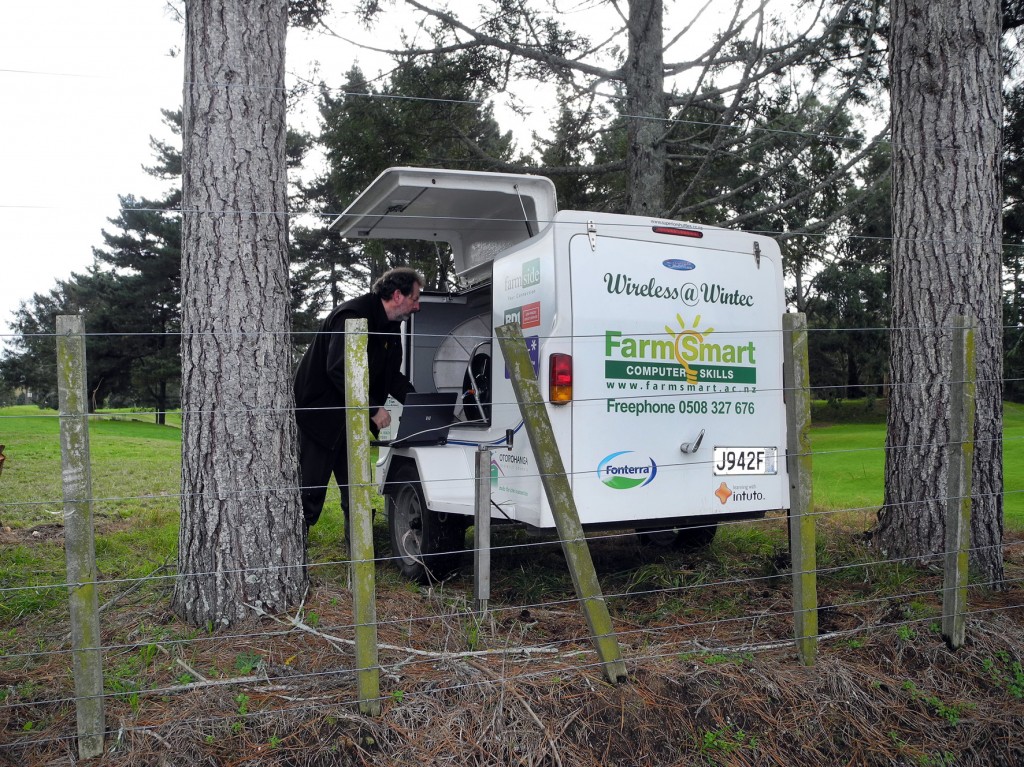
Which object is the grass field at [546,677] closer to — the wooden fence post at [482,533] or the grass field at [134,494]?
the wooden fence post at [482,533]

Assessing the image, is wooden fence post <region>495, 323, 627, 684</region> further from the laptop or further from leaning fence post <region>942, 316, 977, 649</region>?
the laptop

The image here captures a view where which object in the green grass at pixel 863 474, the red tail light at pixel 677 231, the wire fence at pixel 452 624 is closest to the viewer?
the wire fence at pixel 452 624

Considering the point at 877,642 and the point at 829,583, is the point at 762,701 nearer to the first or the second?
the point at 877,642

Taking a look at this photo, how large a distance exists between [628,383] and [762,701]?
1770 millimetres

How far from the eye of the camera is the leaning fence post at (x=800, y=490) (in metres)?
3.53

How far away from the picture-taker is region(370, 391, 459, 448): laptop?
5434 millimetres

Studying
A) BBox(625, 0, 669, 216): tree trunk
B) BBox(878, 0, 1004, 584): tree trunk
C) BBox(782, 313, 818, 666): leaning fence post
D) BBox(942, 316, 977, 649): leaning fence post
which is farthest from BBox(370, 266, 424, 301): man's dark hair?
BBox(625, 0, 669, 216): tree trunk

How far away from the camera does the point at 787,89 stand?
28.3ft

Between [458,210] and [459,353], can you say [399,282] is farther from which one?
[459,353]

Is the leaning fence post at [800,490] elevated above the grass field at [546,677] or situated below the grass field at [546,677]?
above

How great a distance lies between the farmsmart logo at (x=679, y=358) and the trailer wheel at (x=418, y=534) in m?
1.43

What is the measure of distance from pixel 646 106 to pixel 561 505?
23.3ft

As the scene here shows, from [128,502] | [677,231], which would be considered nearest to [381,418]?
[677,231]

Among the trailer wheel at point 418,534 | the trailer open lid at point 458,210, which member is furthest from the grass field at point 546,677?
the trailer open lid at point 458,210
